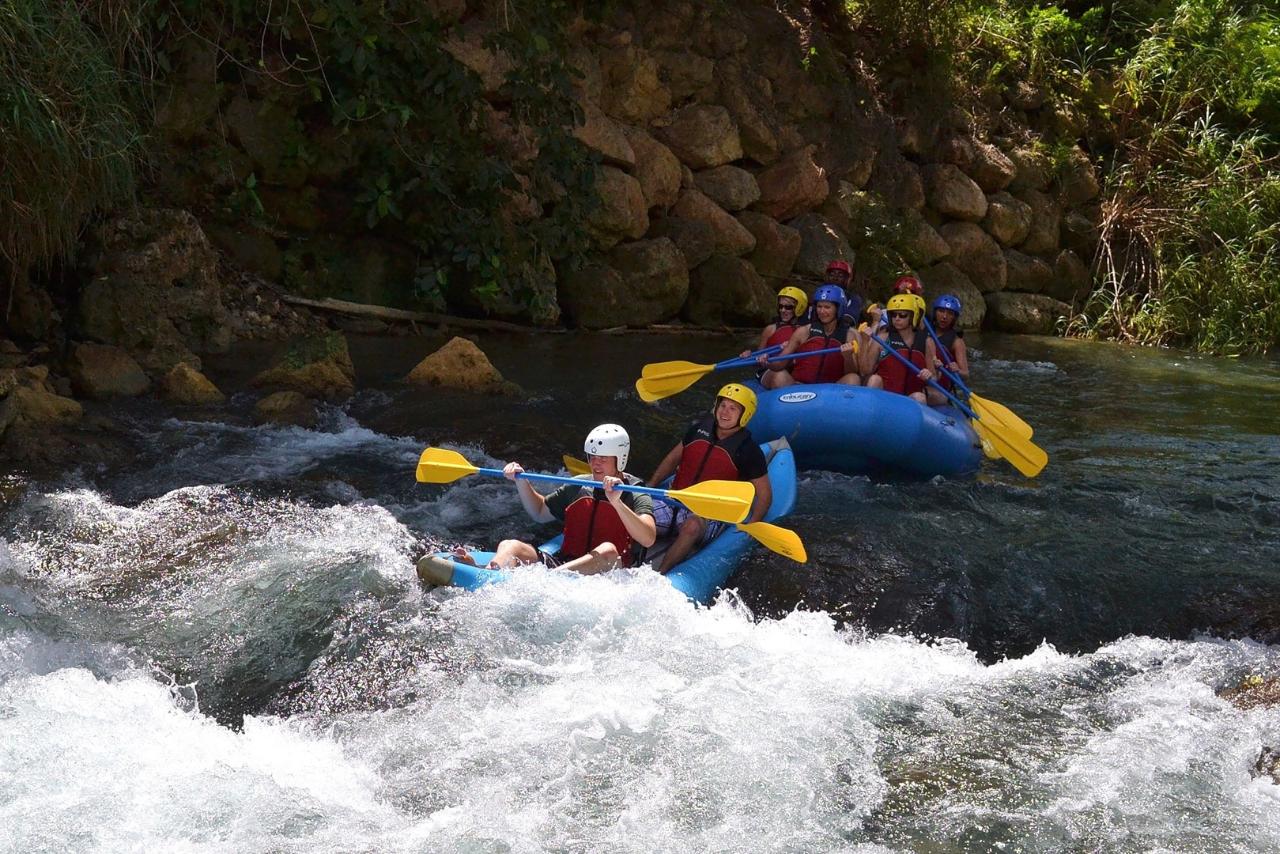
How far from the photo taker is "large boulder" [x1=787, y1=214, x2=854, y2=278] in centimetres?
1091

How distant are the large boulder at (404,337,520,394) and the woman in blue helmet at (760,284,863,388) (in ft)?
5.14

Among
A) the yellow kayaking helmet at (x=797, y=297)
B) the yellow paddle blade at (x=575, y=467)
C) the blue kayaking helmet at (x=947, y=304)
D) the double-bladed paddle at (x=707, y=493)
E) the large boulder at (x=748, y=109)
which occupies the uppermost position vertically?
the large boulder at (x=748, y=109)

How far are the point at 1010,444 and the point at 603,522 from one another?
8.42 ft

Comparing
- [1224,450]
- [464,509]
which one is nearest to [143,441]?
[464,509]

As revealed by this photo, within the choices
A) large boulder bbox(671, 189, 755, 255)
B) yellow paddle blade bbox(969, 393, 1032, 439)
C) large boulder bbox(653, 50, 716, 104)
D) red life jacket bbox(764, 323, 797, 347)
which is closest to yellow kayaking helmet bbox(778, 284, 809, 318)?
red life jacket bbox(764, 323, 797, 347)

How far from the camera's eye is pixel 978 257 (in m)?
12.1

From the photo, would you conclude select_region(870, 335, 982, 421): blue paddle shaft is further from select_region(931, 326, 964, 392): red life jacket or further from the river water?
the river water

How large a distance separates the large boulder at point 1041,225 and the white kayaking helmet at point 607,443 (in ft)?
28.4

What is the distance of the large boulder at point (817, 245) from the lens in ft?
35.8

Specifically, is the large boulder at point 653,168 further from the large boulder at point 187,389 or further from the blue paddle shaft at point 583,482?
the blue paddle shaft at point 583,482

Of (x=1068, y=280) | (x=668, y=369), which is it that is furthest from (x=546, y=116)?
(x=1068, y=280)

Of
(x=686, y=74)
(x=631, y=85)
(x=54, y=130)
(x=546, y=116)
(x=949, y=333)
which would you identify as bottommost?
(x=949, y=333)

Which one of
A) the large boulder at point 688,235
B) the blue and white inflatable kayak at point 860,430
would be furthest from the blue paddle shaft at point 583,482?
the large boulder at point 688,235

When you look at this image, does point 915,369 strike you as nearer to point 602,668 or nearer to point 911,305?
point 911,305
